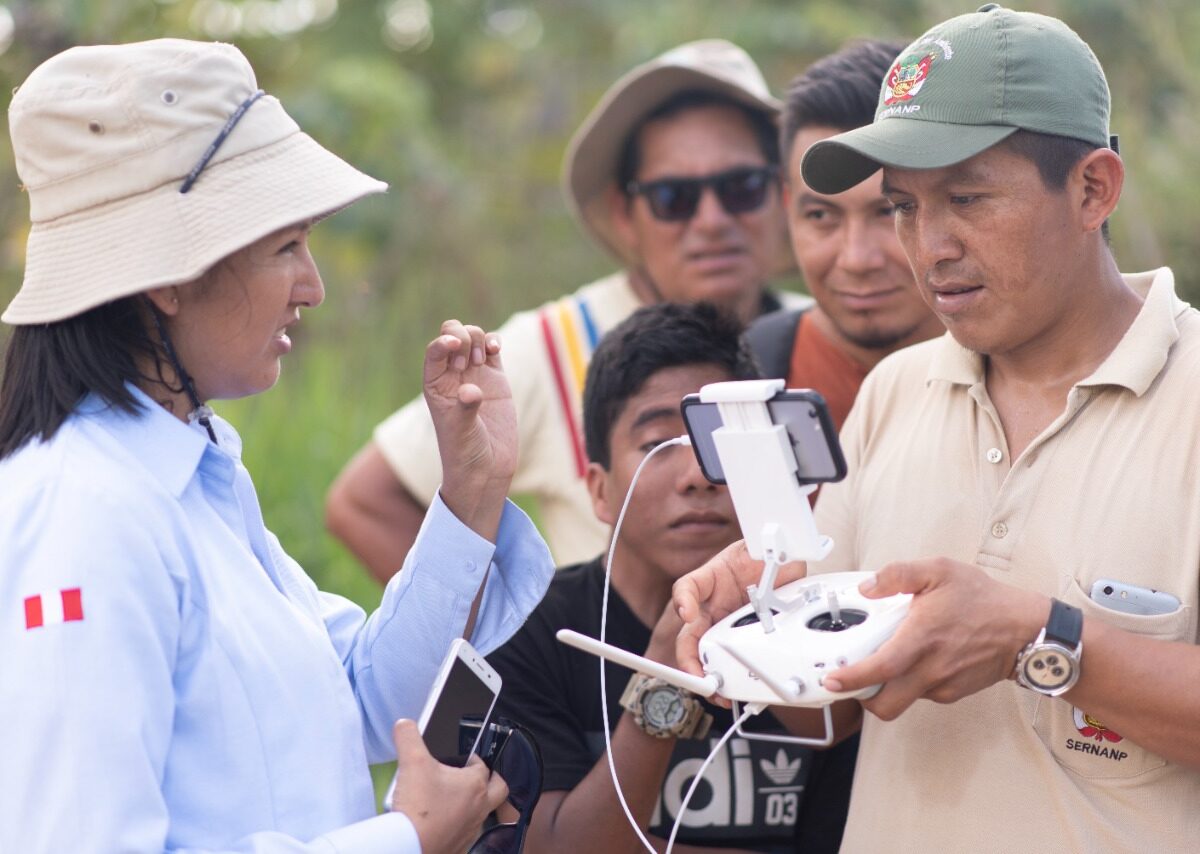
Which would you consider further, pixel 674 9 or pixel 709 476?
pixel 674 9

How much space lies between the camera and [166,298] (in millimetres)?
1921

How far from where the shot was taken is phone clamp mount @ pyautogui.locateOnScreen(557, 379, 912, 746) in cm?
190

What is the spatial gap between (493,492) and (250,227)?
0.62m

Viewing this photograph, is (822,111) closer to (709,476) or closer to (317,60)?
(709,476)

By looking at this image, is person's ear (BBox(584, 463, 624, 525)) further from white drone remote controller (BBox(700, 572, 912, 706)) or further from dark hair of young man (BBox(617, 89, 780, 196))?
dark hair of young man (BBox(617, 89, 780, 196))

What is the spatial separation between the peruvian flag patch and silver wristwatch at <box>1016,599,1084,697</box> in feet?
3.98

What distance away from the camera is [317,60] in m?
8.06

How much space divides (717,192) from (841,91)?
555 millimetres

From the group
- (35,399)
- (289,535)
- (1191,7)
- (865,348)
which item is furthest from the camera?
(1191,7)

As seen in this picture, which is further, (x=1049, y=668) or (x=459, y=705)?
(x=459, y=705)

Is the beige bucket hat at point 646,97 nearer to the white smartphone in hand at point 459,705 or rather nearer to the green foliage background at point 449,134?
the green foliage background at point 449,134

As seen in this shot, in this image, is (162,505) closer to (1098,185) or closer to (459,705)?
(459,705)

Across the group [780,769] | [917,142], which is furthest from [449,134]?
[917,142]

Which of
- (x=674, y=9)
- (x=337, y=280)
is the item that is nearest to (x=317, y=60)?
(x=337, y=280)
